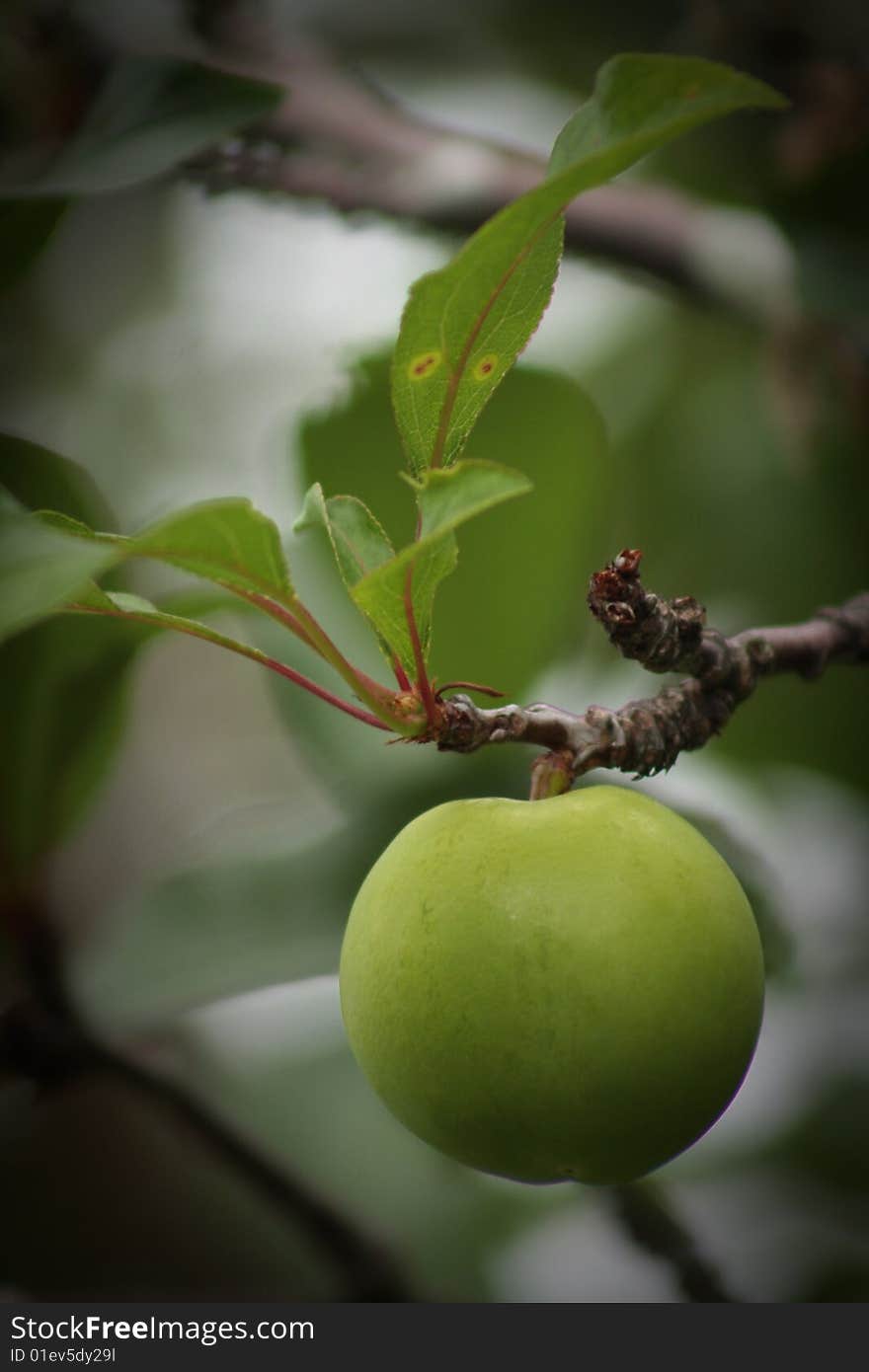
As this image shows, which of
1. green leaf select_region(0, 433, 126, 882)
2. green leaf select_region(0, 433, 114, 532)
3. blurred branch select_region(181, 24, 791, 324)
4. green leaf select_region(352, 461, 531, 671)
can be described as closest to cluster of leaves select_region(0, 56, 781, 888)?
green leaf select_region(352, 461, 531, 671)

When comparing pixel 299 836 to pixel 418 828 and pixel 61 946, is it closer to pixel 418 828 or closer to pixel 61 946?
pixel 61 946

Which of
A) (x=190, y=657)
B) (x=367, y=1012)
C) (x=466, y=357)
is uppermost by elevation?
(x=190, y=657)

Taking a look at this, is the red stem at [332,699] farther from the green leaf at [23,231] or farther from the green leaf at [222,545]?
the green leaf at [23,231]

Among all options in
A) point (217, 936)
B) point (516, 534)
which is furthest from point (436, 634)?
point (217, 936)

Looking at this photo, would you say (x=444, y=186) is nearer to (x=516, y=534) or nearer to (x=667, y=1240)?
(x=516, y=534)

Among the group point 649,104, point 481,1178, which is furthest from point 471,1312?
point 649,104
